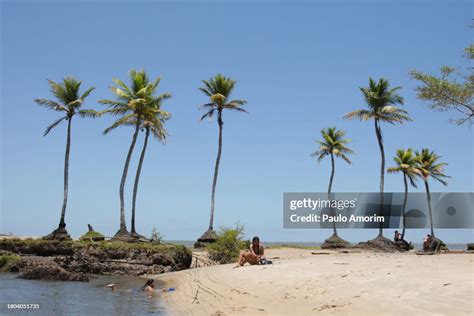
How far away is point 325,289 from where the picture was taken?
38.2 ft

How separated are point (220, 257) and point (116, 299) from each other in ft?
41.9

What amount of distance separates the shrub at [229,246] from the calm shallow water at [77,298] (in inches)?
269

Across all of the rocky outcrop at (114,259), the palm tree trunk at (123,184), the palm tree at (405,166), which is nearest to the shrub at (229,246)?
the rocky outcrop at (114,259)

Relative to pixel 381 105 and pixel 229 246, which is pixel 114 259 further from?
pixel 381 105

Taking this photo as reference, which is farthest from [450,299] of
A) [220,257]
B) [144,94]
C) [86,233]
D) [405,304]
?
[144,94]

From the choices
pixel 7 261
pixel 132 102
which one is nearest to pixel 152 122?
pixel 132 102

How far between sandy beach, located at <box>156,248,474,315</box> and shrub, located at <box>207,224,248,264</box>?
10.6 meters

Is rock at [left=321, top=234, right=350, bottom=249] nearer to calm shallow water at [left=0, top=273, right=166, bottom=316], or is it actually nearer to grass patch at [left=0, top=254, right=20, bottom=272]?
calm shallow water at [left=0, top=273, right=166, bottom=316]

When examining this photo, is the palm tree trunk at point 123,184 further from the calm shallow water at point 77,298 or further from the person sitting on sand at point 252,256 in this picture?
the person sitting on sand at point 252,256

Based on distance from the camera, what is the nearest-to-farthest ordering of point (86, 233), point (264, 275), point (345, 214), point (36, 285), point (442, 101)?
point (264, 275) → point (442, 101) → point (36, 285) → point (86, 233) → point (345, 214)

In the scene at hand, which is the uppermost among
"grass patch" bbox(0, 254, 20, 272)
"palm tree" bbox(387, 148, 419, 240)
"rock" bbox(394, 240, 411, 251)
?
"palm tree" bbox(387, 148, 419, 240)

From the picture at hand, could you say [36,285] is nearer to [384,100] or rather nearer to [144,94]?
[144,94]

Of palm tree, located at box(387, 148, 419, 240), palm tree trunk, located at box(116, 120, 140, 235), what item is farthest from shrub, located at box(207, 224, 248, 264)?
palm tree, located at box(387, 148, 419, 240)

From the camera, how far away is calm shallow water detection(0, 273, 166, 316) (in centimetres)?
1340
